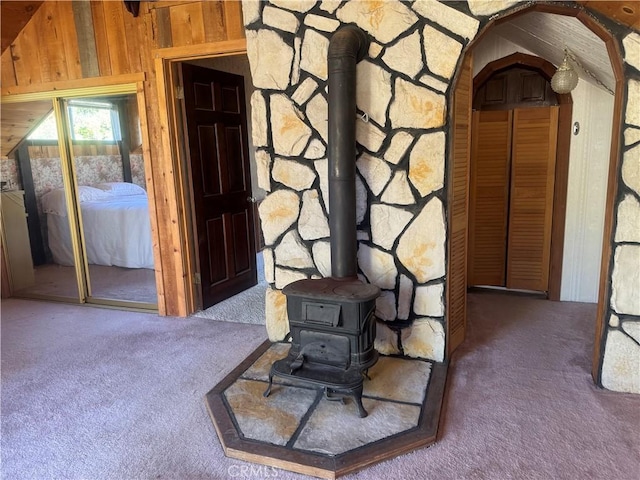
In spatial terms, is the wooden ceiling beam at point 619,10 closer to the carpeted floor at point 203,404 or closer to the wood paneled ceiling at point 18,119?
the carpeted floor at point 203,404

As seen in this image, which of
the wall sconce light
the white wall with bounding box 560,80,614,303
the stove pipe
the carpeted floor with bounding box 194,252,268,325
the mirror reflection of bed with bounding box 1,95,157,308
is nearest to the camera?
the stove pipe

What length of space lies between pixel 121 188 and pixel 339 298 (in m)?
4.25

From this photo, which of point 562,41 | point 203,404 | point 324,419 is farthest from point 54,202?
point 562,41

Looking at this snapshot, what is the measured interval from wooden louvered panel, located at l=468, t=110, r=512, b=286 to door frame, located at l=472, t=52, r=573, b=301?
33 centimetres

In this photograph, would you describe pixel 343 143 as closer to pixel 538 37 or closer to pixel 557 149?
pixel 538 37

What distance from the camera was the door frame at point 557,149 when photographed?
345 centimetres

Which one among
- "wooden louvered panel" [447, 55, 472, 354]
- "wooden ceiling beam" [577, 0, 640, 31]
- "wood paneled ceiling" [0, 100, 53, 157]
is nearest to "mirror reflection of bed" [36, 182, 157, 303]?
"wood paneled ceiling" [0, 100, 53, 157]

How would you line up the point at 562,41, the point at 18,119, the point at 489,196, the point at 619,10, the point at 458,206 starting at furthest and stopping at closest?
the point at 18,119
the point at 489,196
the point at 562,41
the point at 458,206
the point at 619,10

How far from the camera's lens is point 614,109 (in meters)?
2.24

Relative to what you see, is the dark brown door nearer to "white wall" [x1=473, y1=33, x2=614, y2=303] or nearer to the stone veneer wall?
the stone veneer wall

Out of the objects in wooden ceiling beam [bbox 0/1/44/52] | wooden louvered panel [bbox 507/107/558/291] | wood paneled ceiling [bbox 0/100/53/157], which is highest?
wooden ceiling beam [bbox 0/1/44/52]

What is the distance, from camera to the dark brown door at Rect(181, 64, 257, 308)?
361 centimetres

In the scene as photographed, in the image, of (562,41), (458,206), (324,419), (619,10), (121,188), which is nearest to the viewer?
(619,10)

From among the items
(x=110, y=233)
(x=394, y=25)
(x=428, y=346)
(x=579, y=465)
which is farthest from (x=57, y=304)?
(x=579, y=465)
